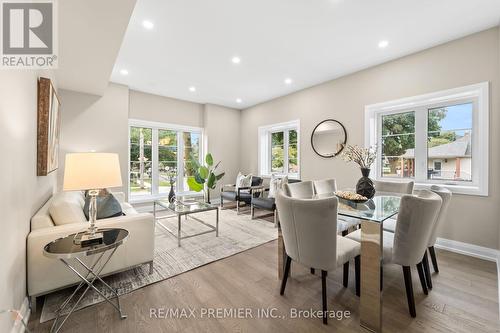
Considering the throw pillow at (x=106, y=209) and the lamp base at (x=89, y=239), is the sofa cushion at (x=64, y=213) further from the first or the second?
the lamp base at (x=89, y=239)

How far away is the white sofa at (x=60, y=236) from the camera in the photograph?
1715 millimetres

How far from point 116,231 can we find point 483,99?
4.50 metres

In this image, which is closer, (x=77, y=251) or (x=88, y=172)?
(x=77, y=251)

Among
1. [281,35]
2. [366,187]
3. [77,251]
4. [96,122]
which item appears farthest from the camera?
[96,122]

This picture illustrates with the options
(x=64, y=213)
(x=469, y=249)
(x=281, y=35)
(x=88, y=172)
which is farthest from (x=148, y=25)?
(x=469, y=249)

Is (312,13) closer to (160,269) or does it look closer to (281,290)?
(281,290)

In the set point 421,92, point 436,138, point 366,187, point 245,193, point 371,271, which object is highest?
point 421,92

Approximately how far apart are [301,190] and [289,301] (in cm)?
127

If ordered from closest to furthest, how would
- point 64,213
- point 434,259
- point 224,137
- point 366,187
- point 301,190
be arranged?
point 64,213 < point 434,259 < point 366,187 < point 301,190 < point 224,137

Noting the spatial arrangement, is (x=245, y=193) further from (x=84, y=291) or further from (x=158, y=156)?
(x=84, y=291)

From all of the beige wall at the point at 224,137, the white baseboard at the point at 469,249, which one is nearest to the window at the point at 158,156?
the beige wall at the point at 224,137

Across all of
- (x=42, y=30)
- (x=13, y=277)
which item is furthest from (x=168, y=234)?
(x=42, y=30)

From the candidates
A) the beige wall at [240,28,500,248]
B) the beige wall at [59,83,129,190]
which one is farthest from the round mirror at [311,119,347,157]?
the beige wall at [59,83,129,190]

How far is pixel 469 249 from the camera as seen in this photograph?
110 inches
